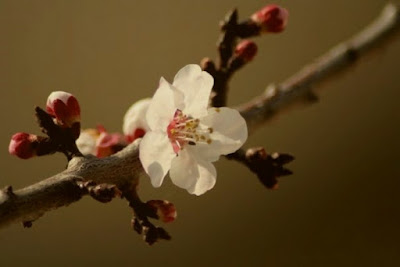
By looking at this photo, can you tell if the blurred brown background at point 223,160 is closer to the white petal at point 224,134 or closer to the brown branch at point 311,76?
the brown branch at point 311,76

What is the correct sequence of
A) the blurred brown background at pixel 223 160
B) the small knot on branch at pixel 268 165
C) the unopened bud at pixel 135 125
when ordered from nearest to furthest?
1. the small knot on branch at pixel 268 165
2. the unopened bud at pixel 135 125
3. the blurred brown background at pixel 223 160

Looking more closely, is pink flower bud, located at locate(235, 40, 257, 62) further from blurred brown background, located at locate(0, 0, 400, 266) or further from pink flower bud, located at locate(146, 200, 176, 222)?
blurred brown background, located at locate(0, 0, 400, 266)

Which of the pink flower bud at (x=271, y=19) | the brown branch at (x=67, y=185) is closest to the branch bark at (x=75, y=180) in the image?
the brown branch at (x=67, y=185)

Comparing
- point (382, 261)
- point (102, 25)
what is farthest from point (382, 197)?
point (102, 25)

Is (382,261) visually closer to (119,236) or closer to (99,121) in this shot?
(119,236)

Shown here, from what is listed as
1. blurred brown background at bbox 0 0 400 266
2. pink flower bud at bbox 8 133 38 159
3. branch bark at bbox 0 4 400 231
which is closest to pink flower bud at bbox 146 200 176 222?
branch bark at bbox 0 4 400 231
